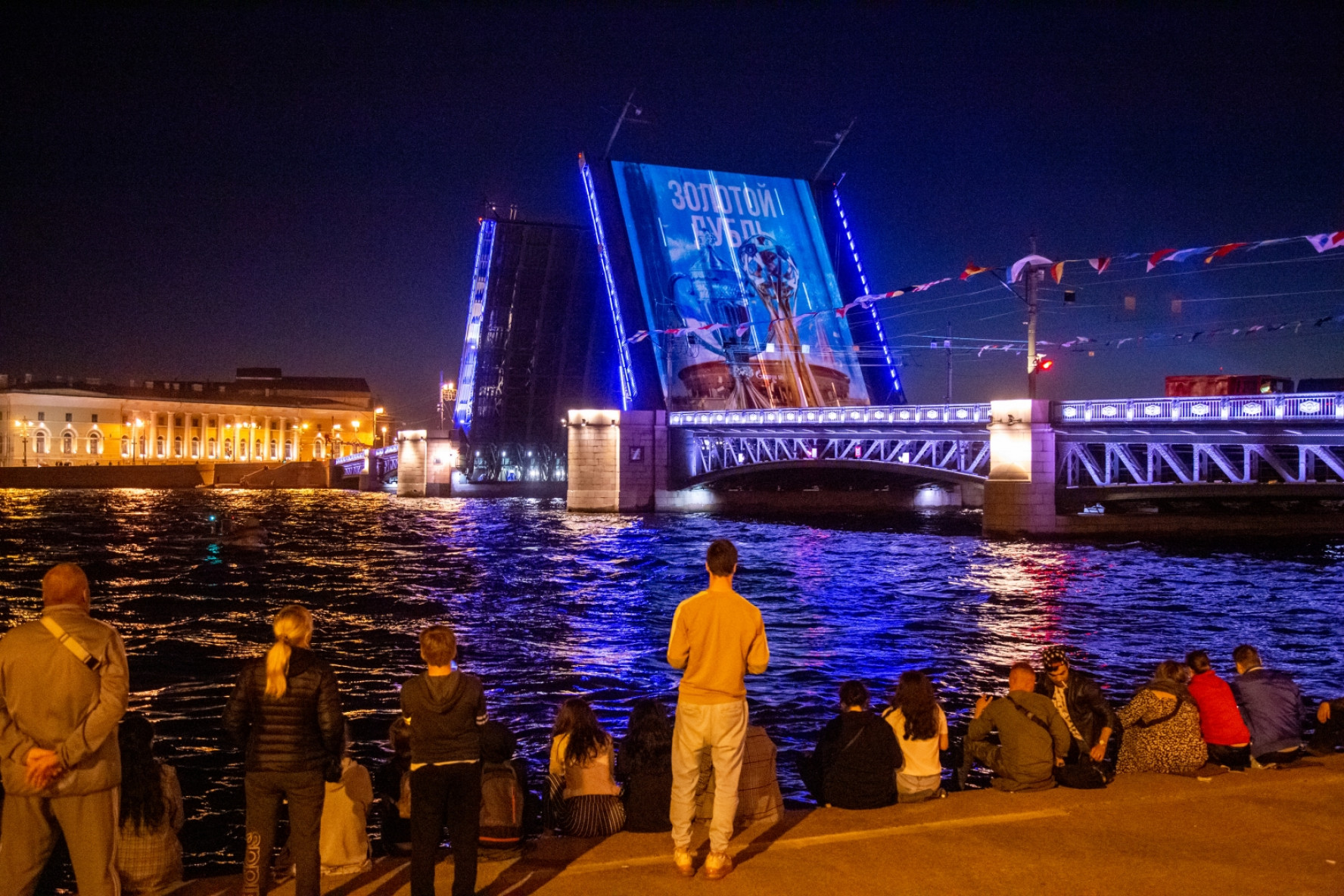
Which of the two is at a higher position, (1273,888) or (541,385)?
(541,385)

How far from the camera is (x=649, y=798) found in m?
6.02

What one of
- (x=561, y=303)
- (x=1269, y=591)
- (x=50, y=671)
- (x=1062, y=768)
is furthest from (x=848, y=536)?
(x=50, y=671)

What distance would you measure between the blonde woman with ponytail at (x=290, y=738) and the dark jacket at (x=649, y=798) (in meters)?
1.67

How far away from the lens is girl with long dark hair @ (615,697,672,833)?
19.7 feet

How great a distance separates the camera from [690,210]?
6150 centimetres

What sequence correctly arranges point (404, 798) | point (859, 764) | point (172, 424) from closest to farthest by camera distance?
point (404, 798), point (859, 764), point (172, 424)

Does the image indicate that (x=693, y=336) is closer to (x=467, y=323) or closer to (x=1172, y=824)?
(x=467, y=323)

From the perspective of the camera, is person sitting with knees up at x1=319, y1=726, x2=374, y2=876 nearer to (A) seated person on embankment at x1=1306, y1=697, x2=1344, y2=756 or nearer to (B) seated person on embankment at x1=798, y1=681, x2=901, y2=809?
(B) seated person on embankment at x1=798, y1=681, x2=901, y2=809

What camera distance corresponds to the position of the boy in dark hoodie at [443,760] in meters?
4.86

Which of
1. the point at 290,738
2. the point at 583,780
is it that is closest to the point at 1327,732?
the point at 583,780

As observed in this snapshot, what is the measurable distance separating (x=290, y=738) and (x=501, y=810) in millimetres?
1208

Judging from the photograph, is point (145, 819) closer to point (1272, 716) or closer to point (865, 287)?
point (1272, 716)

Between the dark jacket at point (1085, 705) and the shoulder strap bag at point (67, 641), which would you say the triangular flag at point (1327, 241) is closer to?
the dark jacket at point (1085, 705)

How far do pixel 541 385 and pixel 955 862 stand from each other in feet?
217
